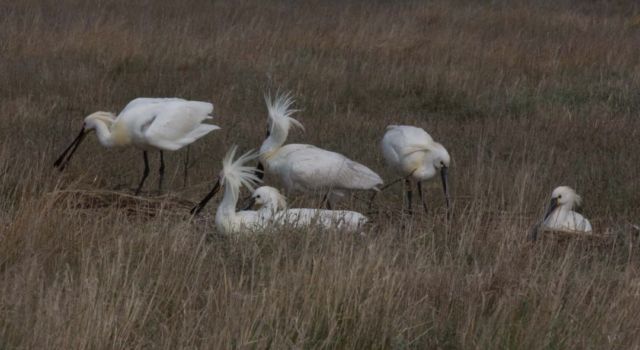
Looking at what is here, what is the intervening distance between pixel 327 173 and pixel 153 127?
1394 millimetres

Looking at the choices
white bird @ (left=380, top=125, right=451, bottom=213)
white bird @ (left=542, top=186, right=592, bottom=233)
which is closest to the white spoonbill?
white bird @ (left=542, top=186, right=592, bottom=233)

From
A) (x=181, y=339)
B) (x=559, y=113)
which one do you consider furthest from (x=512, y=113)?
(x=181, y=339)

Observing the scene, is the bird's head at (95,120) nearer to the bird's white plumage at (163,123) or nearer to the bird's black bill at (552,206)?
the bird's white plumage at (163,123)

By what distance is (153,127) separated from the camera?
28.3 feet

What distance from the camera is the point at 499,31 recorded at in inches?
681

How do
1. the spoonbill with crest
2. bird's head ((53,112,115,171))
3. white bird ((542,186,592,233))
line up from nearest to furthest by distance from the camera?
the spoonbill with crest < white bird ((542,186,592,233)) < bird's head ((53,112,115,171))

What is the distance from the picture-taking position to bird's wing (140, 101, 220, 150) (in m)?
8.66

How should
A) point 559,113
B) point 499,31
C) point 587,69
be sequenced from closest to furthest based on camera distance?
point 559,113
point 587,69
point 499,31

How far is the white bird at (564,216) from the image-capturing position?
714 cm

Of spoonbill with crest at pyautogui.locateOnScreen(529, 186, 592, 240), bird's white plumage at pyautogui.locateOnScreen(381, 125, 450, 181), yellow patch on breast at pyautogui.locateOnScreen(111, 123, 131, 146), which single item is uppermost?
bird's white plumage at pyautogui.locateOnScreen(381, 125, 450, 181)

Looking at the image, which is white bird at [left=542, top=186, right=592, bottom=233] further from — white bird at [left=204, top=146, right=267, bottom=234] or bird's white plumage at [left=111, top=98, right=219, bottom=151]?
bird's white plumage at [left=111, top=98, right=219, bottom=151]

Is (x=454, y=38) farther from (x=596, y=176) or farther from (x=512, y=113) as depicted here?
(x=596, y=176)

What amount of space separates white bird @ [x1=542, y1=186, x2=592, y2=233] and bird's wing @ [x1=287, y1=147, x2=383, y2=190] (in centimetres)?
128

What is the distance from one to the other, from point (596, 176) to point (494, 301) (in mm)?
4852
